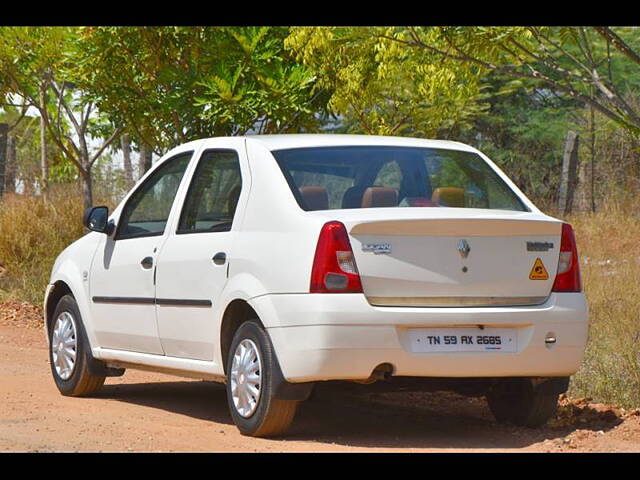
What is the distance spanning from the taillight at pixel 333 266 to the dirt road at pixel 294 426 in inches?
34.3

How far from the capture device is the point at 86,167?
19.3 metres

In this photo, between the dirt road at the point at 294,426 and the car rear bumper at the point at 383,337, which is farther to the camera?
the dirt road at the point at 294,426

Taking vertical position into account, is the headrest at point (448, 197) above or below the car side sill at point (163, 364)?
above

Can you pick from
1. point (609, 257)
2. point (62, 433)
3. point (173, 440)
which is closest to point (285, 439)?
point (173, 440)

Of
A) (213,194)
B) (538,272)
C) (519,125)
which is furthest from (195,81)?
(519,125)

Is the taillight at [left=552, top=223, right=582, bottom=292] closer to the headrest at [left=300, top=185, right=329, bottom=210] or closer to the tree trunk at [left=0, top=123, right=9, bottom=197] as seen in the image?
the headrest at [left=300, top=185, right=329, bottom=210]

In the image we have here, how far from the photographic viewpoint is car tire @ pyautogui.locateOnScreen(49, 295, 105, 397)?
30.9 ft

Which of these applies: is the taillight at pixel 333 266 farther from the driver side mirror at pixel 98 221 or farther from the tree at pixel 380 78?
the tree at pixel 380 78

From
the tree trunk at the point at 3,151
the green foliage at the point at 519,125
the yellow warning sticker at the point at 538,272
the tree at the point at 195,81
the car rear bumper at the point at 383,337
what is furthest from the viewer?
the green foliage at the point at 519,125

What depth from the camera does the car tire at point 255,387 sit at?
7.31 metres

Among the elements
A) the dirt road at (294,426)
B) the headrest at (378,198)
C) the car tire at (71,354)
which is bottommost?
the dirt road at (294,426)

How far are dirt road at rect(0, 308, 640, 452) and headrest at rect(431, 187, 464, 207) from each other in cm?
136

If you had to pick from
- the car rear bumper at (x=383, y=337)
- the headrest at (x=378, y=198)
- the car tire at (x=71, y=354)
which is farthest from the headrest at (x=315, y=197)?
the car tire at (x=71, y=354)

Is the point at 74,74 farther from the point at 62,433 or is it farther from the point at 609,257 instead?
the point at 62,433
